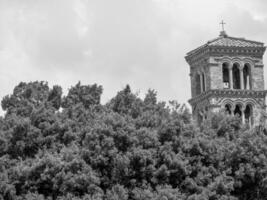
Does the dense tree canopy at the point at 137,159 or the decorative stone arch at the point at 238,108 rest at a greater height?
the decorative stone arch at the point at 238,108

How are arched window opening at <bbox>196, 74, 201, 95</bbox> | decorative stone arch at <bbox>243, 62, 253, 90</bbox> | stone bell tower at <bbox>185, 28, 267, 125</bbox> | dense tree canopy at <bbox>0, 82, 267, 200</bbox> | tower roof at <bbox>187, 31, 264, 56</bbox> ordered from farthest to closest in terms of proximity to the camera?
arched window opening at <bbox>196, 74, 201, 95</bbox>, decorative stone arch at <bbox>243, 62, 253, 90</bbox>, tower roof at <bbox>187, 31, 264, 56</bbox>, stone bell tower at <bbox>185, 28, 267, 125</bbox>, dense tree canopy at <bbox>0, 82, 267, 200</bbox>

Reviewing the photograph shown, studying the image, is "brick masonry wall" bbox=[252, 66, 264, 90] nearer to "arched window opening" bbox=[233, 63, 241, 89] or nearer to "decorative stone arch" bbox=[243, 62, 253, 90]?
"decorative stone arch" bbox=[243, 62, 253, 90]

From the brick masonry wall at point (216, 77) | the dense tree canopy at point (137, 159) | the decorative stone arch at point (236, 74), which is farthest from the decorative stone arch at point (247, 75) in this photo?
the dense tree canopy at point (137, 159)

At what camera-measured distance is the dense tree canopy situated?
41.9 m

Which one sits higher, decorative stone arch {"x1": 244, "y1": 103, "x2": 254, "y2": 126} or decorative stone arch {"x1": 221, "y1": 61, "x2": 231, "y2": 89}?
decorative stone arch {"x1": 221, "y1": 61, "x2": 231, "y2": 89}

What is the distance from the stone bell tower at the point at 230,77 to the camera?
7238 centimetres

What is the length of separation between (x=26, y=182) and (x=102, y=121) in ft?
13.9

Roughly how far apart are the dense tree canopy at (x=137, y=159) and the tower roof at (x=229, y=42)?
85.0 ft

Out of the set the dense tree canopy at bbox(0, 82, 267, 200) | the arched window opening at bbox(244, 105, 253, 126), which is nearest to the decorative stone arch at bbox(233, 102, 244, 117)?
the arched window opening at bbox(244, 105, 253, 126)

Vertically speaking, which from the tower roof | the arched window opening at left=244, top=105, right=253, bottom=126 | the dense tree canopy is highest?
the tower roof

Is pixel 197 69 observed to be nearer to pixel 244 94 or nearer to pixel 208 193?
pixel 244 94

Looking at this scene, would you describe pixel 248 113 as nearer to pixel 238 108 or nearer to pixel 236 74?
pixel 238 108

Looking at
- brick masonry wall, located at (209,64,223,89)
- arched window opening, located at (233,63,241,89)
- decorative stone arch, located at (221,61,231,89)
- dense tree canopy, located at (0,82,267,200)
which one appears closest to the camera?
dense tree canopy, located at (0,82,267,200)

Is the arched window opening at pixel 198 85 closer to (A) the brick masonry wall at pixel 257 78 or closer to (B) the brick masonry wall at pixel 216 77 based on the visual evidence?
(B) the brick masonry wall at pixel 216 77
